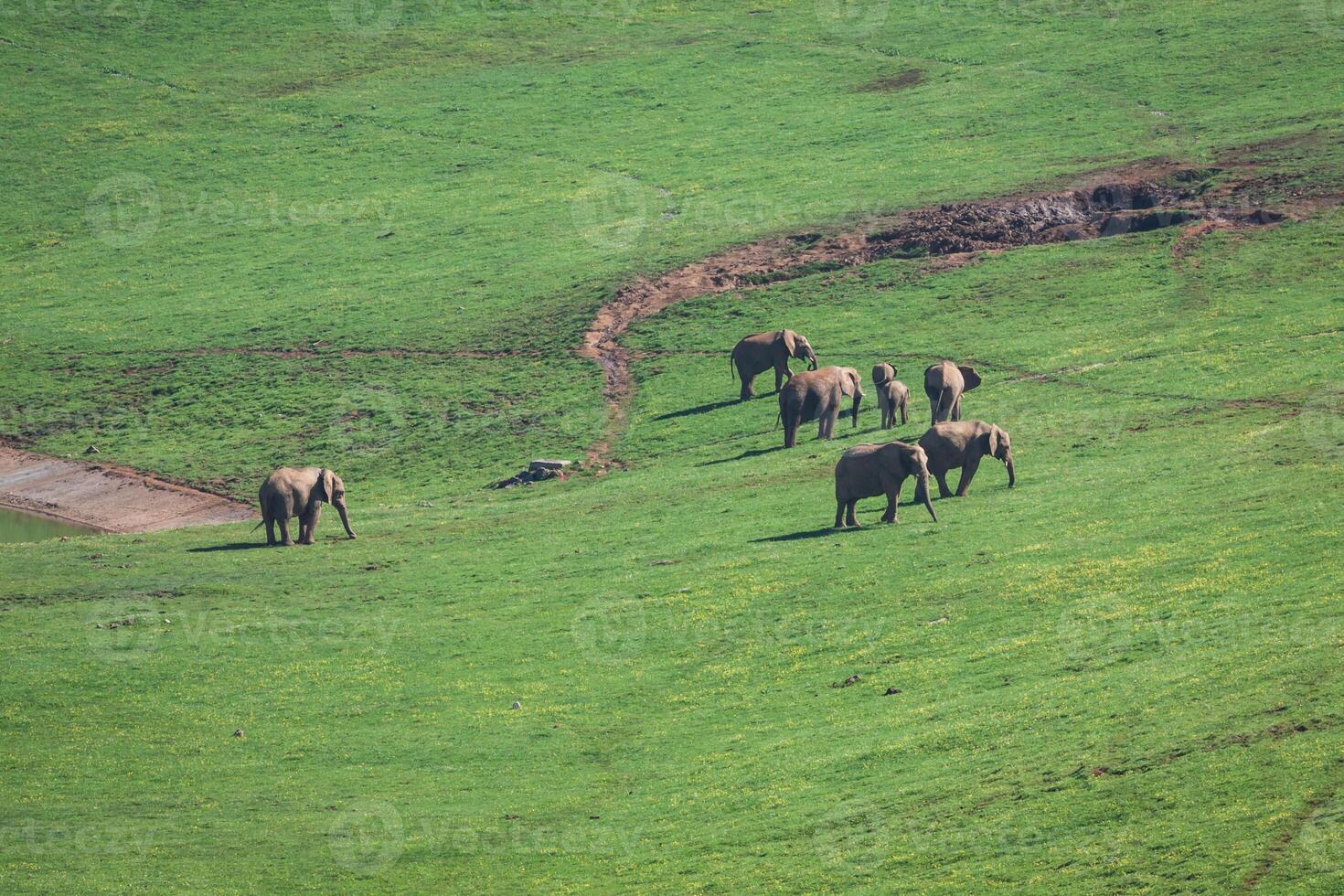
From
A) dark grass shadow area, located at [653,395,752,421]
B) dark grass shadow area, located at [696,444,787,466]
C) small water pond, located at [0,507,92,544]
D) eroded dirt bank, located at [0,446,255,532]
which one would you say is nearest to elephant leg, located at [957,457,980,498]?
dark grass shadow area, located at [696,444,787,466]

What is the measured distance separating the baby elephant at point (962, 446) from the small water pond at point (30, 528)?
2768cm

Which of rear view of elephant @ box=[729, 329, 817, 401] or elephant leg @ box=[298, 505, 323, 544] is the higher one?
rear view of elephant @ box=[729, 329, 817, 401]

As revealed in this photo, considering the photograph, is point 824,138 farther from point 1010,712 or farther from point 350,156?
point 1010,712

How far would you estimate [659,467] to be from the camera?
48938mm

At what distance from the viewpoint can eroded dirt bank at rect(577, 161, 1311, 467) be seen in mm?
62438

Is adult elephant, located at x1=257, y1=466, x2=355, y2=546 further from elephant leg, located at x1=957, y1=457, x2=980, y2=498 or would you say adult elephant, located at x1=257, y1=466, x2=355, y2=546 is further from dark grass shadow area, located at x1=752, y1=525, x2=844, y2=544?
elephant leg, located at x1=957, y1=457, x2=980, y2=498

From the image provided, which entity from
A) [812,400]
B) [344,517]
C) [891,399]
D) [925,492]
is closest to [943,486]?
[925,492]

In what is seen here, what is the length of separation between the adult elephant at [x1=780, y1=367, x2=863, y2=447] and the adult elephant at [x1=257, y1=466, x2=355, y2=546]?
12496 millimetres

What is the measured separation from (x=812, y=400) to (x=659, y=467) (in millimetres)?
5272

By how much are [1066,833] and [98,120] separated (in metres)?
82.0
